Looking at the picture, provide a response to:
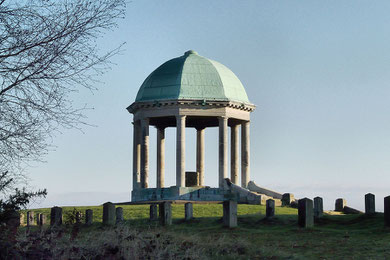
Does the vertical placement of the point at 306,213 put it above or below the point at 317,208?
below

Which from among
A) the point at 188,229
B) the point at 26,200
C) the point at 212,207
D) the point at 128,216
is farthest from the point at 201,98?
the point at 26,200

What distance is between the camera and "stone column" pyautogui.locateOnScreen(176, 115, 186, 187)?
162ft

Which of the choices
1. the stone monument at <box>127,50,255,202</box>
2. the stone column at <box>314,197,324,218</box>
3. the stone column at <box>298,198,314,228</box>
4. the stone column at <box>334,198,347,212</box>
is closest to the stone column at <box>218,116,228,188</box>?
the stone monument at <box>127,50,255,202</box>

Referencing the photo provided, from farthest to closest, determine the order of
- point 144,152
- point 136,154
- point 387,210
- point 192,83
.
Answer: point 136,154
point 144,152
point 192,83
point 387,210

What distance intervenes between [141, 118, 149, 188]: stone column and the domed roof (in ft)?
7.27

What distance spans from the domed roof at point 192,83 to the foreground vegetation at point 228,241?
22906 mm

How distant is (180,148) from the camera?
50.1m

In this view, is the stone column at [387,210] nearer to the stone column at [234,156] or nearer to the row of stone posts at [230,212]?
the row of stone posts at [230,212]

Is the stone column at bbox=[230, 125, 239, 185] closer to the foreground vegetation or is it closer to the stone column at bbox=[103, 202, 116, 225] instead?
the foreground vegetation

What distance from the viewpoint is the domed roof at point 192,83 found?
4966 cm

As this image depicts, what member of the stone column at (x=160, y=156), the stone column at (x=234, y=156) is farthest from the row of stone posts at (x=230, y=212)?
the stone column at (x=234, y=156)

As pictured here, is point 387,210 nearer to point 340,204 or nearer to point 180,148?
point 340,204

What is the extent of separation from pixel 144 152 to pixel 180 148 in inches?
131

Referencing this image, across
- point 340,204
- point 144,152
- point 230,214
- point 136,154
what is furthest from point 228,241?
point 136,154
